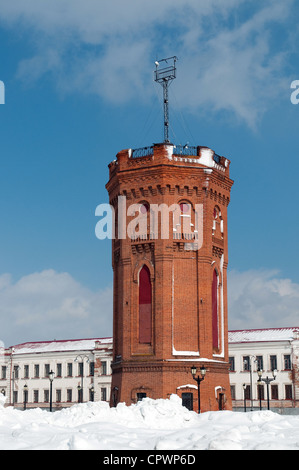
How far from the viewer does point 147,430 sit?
25.1m

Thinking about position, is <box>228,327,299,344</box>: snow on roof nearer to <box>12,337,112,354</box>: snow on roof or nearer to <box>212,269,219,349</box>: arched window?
<box>12,337,112,354</box>: snow on roof

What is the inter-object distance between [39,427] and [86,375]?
1978 inches

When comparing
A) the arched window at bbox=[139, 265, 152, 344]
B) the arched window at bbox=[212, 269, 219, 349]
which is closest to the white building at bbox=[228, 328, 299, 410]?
the arched window at bbox=[212, 269, 219, 349]

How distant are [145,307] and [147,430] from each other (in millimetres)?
15172

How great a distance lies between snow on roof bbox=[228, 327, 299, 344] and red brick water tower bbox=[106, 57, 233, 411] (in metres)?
28.8

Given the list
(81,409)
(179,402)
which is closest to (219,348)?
(179,402)

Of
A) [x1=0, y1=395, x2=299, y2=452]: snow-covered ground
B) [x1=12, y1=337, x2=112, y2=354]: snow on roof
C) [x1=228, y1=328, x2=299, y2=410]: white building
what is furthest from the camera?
[x1=12, y1=337, x2=112, y2=354]: snow on roof

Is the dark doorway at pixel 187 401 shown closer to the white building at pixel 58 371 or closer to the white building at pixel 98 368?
the white building at pixel 98 368

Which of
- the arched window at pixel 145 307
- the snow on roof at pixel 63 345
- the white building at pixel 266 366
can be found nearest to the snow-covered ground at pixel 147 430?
the arched window at pixel 145 307

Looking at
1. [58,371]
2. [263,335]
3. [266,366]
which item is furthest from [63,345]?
[266,366]

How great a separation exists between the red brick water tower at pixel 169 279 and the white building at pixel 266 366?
2740 cm

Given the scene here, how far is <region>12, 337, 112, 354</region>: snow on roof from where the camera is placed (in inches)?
2906

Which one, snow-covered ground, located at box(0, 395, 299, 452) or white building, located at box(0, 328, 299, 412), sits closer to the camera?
snow-covered ground, located at box(0, 395, 299, 452)
